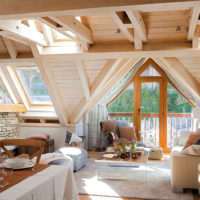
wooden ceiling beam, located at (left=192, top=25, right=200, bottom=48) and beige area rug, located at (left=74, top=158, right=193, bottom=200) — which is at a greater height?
wooden ceiling beam, located at (left=192, top=25, right=200, bottom=48)

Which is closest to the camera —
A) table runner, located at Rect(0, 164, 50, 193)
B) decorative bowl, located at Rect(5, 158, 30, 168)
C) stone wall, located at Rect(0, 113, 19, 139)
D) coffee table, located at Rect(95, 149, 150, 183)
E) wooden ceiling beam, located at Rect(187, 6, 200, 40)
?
table runner, located at Rect(0, 164, 50, 193)

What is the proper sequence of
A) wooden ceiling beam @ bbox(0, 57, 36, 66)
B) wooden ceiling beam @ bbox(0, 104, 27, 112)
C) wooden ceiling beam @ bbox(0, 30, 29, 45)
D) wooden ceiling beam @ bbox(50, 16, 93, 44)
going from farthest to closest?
wooden ceiling beam @ bbox(0, 104, 27, 112) < wooden ceiling beam @ bbox(0, 57, 36, 66) < wooden ceiling beam @ bbox(0, 30, 29, 45) < wooden ceiling beam @ bbox(50, 16, 93, 44)

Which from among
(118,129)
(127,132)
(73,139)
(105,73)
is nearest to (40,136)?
(73,139)

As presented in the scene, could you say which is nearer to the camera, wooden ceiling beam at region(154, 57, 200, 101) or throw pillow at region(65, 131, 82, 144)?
wooden ceiling beam at region(154, 57, 200, 101)

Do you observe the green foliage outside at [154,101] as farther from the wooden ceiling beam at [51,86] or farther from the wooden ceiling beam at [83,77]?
the wooden ceiling beam at [83,77]

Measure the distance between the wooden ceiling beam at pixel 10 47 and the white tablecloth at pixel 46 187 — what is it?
309 centimetres

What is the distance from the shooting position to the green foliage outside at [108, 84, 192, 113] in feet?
23.3

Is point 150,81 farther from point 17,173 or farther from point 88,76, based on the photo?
point 17,173

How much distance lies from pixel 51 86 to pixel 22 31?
1.58 metres

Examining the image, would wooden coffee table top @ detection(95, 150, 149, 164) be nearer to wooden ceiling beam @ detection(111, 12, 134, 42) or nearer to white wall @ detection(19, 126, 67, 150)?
wooden ceiling beam @ detection(111, 12, 134, 42)

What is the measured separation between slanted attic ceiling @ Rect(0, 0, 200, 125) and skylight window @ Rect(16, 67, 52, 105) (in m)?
0.15

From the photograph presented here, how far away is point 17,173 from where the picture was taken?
229cm

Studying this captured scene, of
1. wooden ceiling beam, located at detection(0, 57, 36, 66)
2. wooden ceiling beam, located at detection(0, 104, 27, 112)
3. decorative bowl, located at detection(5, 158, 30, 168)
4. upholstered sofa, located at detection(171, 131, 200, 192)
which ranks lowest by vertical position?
upholstered sofa, located at detection(171, 131, 200, 192)

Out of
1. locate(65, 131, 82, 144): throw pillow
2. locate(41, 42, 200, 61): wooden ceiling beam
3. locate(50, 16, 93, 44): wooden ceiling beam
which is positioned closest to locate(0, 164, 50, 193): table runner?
locate(50, 16, 93, 44): wooden ceiling beam
